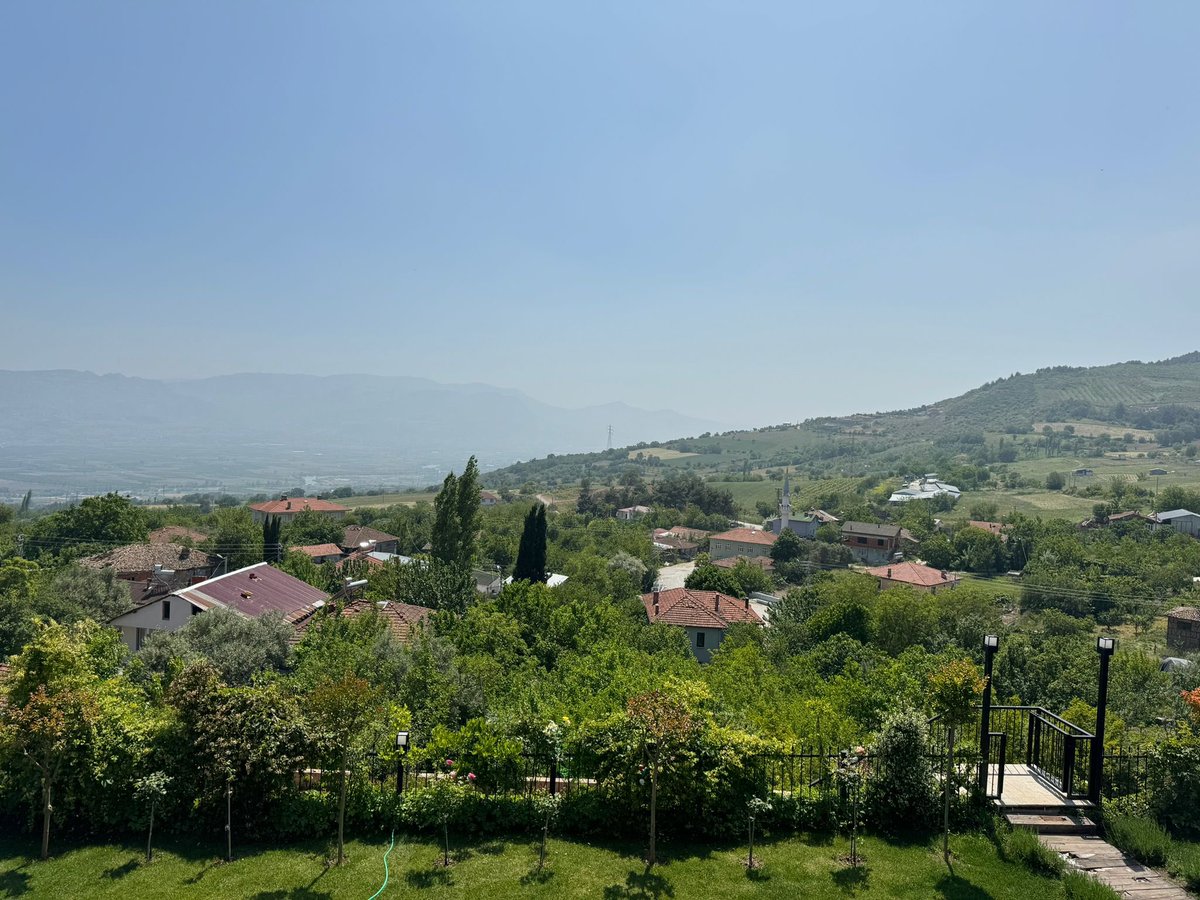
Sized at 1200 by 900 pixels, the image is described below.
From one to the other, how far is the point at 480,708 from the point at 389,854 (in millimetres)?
6521

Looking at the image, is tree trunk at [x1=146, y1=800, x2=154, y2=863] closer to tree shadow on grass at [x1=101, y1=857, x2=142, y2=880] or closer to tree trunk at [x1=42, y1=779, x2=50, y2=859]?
tree shadow on grass at [x1=101, y1=857, x2=142, y2=880]

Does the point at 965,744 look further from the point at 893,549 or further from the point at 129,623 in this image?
the point at 893,549

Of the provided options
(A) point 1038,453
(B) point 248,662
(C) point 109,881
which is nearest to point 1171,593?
(B) point 248,662

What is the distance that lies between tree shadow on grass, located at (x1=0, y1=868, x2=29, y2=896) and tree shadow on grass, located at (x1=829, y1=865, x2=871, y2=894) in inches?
395

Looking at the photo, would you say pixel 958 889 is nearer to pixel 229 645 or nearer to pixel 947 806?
pixel 947 806

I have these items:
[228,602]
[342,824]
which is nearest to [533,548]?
[228,602]

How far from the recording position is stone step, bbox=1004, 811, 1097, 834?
368 inches

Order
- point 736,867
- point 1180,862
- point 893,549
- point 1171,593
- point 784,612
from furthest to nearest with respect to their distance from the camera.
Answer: point 893,549 → point 1171,593 → point 784,612 → point 736,867 → point 1180,862

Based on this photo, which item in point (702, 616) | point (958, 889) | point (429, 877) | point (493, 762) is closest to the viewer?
point (958, 889)

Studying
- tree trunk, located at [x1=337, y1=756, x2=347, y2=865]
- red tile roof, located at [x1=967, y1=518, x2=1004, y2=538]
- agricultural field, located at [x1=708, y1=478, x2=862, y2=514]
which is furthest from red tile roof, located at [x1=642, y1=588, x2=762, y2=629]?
agricultural field, located at [x1=708, y1=478, x2=862, y2=514]

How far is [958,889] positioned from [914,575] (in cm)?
5761

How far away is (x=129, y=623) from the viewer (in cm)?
2555

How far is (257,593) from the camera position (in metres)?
28.4

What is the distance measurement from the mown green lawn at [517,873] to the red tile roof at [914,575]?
53058mm
